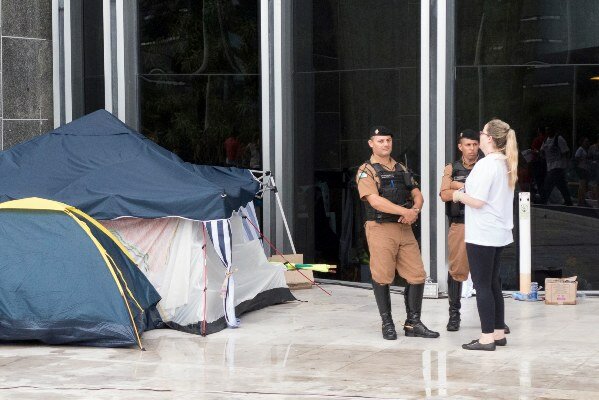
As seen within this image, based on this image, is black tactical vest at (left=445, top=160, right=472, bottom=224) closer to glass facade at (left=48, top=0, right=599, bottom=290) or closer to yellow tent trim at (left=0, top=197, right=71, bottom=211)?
glass facade at (left=48, top=0, right=599, bottom=290)

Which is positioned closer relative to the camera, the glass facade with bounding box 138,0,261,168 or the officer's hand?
the officer's hand

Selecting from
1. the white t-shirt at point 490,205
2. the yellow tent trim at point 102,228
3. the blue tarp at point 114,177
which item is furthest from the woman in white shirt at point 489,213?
the yellow tent trim at point 102,228

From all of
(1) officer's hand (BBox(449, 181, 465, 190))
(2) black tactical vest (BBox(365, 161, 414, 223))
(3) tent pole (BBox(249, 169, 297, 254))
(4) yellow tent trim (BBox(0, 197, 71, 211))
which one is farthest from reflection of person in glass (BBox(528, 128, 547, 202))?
(4) yellow tent trim (BBox(0, 197, 71, 211))

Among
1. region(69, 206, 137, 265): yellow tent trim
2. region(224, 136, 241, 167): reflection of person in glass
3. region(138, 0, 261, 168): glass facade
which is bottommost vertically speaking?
region(69, 206, 137, 265): yellow tent trim

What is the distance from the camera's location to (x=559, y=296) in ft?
40.7

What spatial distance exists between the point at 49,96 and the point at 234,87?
269 cm

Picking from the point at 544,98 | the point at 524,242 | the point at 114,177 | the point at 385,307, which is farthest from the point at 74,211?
the point at 544,98

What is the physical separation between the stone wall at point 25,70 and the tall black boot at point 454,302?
654cm

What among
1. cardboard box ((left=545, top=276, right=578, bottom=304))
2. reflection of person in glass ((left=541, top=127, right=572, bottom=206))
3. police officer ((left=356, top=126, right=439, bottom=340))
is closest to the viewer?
police officer ((left=356, top=126, right=439, bottom=340))

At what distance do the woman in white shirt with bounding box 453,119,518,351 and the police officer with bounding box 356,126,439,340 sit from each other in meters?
0.59

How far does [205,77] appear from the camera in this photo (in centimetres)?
1456

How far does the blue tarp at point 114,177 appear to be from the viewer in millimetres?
10766

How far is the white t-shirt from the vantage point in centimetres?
962

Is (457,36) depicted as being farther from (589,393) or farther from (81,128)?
(589,393)
